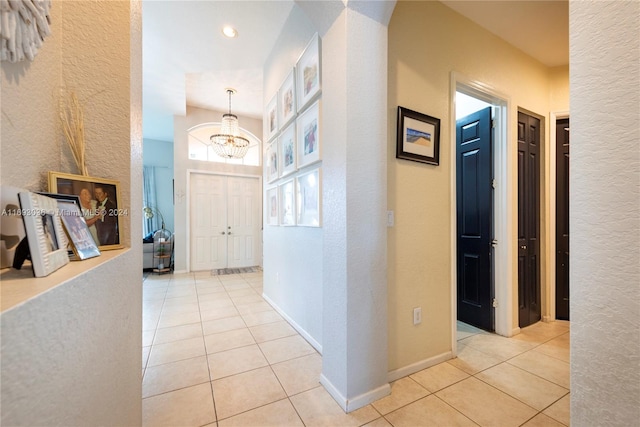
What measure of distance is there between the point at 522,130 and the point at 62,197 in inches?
136

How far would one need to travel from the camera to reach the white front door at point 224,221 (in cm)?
519

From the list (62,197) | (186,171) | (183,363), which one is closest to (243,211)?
(186,171)

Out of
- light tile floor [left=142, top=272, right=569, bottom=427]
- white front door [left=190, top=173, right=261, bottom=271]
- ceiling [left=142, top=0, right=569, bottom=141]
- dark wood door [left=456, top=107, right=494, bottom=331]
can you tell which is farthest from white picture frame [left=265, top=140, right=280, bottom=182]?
white front door [left=190, top=173, right=261, bottom=271]

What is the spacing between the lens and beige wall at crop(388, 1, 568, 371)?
174 cm

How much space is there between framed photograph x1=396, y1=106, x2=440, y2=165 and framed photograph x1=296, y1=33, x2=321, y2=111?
706 mm

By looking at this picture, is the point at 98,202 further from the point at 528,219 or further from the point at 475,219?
the point at 528,219

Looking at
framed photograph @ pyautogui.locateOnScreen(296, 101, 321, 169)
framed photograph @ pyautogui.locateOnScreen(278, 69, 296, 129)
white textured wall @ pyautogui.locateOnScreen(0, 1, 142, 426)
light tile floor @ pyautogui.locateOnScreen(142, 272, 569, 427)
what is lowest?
light tile floor @ pyautogui.locateOnScreen(142, 272, 569, 427)

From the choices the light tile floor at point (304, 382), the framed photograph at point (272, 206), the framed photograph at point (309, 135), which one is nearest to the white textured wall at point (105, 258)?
the light tile floor at point (304, 382)

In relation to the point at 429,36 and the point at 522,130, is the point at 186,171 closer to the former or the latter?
the point at 429,36

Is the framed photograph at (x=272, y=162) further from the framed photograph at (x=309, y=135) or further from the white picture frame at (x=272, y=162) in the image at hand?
the framed photograph at (x=309, y=135)

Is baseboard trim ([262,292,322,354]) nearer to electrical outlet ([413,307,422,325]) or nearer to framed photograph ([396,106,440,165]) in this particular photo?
electrical outlet ([413,307,422,325])

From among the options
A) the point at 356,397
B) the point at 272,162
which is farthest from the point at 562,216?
the point at 272,162

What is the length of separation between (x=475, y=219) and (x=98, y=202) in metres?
2.94

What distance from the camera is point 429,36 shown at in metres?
1.91
